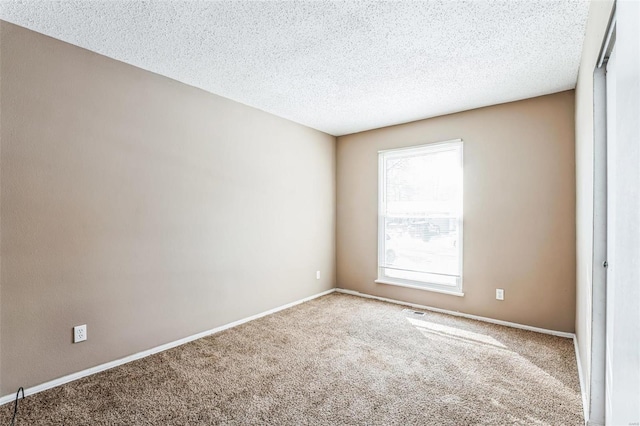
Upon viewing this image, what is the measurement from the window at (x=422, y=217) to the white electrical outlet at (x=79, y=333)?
3438mm

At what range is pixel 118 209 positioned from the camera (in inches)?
106

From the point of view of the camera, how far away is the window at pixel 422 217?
4.04 m

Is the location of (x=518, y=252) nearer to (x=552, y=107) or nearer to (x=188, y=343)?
(x=552, y=107)

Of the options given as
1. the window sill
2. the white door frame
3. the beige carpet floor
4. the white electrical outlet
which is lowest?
the beige carpet floor

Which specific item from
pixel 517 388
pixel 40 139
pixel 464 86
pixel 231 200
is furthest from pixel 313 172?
pixel 517 388

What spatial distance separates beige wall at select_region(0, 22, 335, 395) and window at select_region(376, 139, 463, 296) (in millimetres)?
1573

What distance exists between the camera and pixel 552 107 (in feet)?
11.0

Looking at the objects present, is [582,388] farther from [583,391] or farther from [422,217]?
[422,217]

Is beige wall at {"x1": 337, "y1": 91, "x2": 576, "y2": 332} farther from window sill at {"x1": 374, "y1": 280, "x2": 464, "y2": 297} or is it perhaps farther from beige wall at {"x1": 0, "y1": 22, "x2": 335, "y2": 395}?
beige wall at {"x1": 0, "y1": 22, "x2": 335, "y2": 395}

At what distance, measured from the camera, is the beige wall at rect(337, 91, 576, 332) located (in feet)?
10.8

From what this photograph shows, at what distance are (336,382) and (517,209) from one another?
8.73 feet

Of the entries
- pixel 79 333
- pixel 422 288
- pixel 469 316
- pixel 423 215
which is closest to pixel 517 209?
pixel 423 215

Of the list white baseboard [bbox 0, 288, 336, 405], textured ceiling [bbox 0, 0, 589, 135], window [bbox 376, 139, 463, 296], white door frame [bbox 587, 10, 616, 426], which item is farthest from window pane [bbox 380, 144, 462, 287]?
white door frame [bbox 587, 10, 616, 426]

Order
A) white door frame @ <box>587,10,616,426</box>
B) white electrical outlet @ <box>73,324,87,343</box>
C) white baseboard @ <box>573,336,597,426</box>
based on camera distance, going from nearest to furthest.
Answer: white door frame @ <box>587,10,616,426</box> < white baseboard @ <box>573,336,597,426</box> < white electrical outlet @ <box>73,324,87,343</box>
